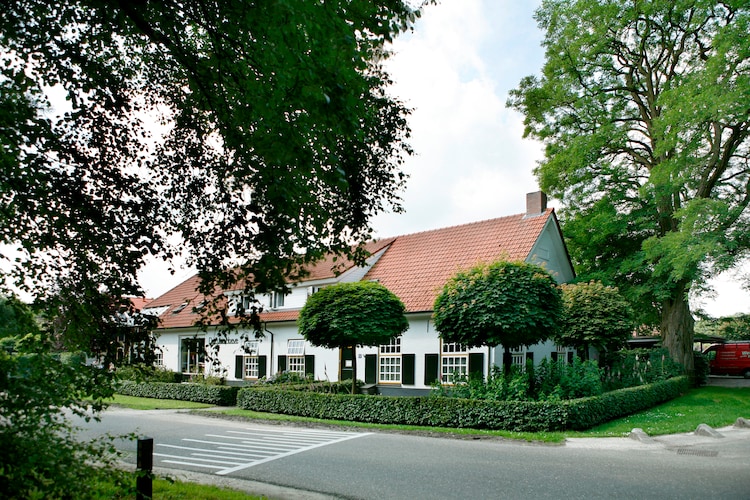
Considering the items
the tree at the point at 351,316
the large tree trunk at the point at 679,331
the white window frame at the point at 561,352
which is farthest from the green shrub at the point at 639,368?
the tree at the point at 351,316

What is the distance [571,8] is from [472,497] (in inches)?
932

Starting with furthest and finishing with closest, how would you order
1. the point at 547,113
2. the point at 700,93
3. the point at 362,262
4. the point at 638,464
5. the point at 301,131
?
the point at 547,113 → the point at 700,93 → the point at 638,464 → the point at 362,262 → the point at 301,131

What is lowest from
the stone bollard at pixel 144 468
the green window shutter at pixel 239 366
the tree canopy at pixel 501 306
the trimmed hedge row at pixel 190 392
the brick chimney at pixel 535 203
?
the trimmed hedge row at pixel 190 392

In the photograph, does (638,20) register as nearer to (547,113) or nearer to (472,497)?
(547,113)

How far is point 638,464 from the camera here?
387 inches

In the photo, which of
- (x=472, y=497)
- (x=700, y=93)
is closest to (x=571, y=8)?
(x=700, y=93)

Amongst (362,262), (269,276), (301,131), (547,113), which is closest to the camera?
(301,131)

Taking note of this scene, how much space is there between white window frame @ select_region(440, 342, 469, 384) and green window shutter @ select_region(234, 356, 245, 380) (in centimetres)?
1132

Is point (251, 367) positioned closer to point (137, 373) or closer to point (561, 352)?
point (561, 352)

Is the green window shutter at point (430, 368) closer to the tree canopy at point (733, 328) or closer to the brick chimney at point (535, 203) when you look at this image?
the brick chimney at point (535, 203)

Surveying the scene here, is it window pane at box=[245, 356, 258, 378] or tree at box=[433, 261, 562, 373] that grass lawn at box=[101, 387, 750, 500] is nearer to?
tree at box=[433, 261, 562, 373]

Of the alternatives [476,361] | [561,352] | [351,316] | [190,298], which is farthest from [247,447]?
[561,352]

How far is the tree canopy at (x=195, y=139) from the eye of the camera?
4746 millimetres

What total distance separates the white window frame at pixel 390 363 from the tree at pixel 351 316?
3.83 meters
